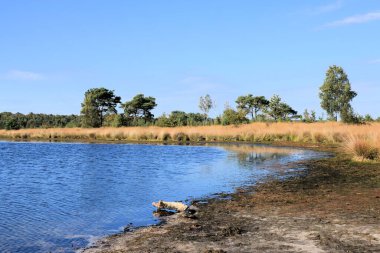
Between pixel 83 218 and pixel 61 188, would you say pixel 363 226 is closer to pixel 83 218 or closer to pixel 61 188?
pixel 83 218

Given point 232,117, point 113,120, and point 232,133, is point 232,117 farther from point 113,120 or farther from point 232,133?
point 113,120

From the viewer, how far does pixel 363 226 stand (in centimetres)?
739

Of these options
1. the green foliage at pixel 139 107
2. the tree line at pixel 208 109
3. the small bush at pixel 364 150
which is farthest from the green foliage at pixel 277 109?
the small bush at pixel 364 150

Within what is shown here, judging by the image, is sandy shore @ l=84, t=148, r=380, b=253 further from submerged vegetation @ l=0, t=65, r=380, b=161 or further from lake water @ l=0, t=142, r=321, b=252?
submerged vegetation @ l=0, t=65, r=380, b=161

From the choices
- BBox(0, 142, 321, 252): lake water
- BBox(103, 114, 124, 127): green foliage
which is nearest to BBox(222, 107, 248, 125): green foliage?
BBox(103, 114, 124, 127): green foliage

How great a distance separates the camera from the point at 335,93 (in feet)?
222

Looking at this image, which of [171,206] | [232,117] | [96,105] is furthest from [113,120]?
[171,206]

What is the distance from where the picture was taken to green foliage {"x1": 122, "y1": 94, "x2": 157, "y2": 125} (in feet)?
279

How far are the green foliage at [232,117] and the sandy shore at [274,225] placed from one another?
4788cm

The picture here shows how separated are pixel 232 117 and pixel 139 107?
102 ft

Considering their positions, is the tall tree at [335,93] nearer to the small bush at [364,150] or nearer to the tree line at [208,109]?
the tree line at [208,109]

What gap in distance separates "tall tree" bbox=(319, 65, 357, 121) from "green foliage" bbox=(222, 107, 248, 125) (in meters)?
Answer: 16.0

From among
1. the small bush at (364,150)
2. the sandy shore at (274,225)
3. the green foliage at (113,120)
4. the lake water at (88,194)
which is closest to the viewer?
the sandy shore at (274,225)

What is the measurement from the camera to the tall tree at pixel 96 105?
78.3m
